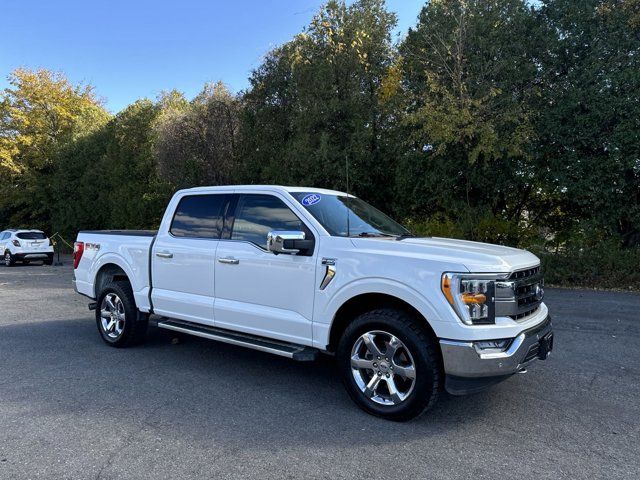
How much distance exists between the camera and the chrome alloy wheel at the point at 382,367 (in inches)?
159

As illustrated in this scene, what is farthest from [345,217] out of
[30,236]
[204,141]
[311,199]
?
[30,236]

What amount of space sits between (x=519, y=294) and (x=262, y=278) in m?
2.29

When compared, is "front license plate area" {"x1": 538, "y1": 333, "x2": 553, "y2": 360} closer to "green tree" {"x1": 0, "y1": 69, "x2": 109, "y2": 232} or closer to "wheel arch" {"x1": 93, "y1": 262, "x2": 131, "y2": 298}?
"wheel arch" {"x1": 93, "y1": 262, "x2": 131, "y2": 298}

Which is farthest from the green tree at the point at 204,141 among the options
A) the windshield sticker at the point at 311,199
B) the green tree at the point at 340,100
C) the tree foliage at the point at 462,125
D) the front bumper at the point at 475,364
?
the front bumper at the point at 475,364

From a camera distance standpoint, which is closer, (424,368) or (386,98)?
(424,368)

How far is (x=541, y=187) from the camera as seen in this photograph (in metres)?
13.9

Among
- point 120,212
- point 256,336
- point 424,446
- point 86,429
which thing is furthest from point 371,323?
point 120,212

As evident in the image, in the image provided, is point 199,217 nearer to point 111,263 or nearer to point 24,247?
point 111,263

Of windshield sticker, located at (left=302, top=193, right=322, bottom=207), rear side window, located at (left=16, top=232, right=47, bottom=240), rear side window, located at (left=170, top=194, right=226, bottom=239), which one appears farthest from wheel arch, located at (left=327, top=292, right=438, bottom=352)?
rear side window, located at (left=16, top=232, right=47, bottom=240)

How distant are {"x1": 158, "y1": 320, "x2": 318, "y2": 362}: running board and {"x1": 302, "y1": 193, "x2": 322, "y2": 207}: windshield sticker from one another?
1.36 m

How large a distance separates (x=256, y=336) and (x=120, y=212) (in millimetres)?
24693

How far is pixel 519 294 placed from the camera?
13.3 ft

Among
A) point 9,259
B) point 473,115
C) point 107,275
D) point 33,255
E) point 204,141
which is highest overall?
point 204,141

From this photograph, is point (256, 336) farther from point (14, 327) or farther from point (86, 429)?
point (14, 327)
